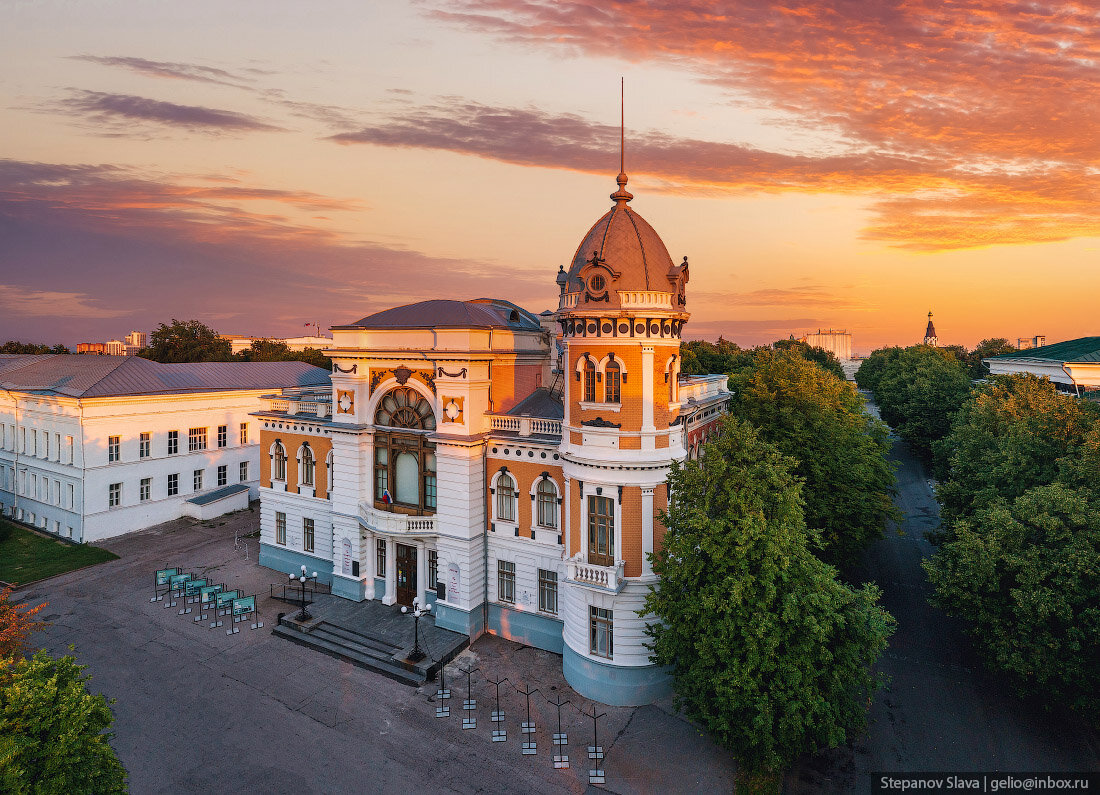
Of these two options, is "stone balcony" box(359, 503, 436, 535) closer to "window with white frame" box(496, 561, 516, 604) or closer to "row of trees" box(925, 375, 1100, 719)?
"window with white frame" box(496, 561, 516, 604)

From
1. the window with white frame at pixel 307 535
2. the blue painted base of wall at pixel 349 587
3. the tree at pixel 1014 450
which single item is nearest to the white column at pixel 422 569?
the blue painted base of wall at pixel 349 587

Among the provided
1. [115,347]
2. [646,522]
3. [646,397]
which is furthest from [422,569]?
[115,347]

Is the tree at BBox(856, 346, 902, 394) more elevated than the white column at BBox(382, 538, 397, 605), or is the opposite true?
the tree at BBox(856, 346, 902, 394)

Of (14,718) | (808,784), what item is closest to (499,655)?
(808,784)

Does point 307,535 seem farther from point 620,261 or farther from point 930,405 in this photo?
point 930,405

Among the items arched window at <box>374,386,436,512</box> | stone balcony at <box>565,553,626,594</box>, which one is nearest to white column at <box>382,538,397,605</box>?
arched window at <box>374,386,436,512</box>

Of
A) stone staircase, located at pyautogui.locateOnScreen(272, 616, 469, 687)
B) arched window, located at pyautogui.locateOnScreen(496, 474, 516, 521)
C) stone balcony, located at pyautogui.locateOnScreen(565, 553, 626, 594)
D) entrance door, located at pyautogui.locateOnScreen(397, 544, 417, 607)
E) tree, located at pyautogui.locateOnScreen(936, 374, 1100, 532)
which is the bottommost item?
stone staircase, located at pyautogui.locateOnScreen(272, 616, 469, 687)

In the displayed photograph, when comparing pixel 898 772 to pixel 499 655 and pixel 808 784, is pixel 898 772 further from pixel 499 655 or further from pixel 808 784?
pixel 499 655
